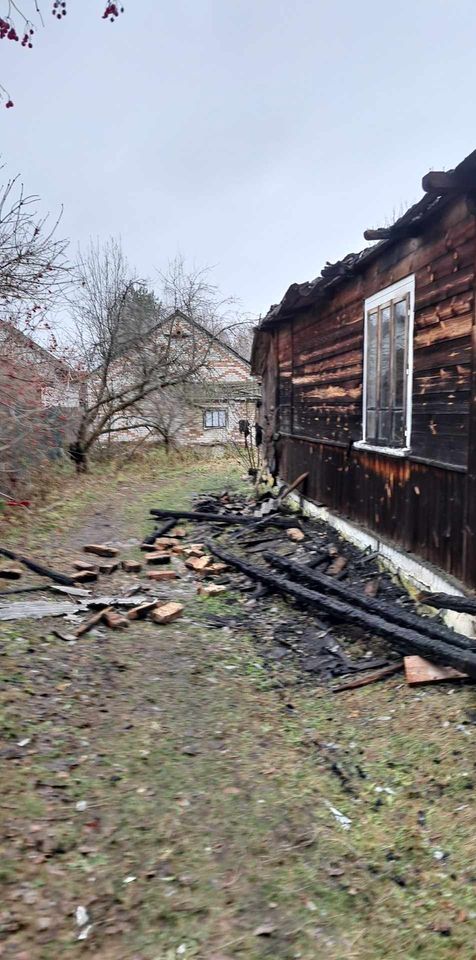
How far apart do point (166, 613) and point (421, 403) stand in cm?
304

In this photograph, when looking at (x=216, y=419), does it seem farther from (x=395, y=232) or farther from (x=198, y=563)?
(x=395, y=232)

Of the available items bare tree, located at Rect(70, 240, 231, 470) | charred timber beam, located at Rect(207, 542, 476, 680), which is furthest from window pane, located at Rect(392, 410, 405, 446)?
bare tree, located at Rect(70, 240, 231, 470)

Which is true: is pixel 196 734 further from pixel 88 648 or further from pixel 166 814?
pixel 88 648

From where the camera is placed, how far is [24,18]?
312 cm

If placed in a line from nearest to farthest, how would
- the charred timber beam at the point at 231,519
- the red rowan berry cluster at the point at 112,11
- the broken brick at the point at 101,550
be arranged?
1. the red rowan berry cluster at the point at 112,11
2. the broken brick at the point at 101,550
3. the charred timber beam at the point at 231,519

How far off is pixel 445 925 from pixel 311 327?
8.26m

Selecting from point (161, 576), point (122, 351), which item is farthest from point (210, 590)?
point (122, 351)

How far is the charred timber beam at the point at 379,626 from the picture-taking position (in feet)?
12.6

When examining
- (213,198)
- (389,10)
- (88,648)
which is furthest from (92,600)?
(213,198)

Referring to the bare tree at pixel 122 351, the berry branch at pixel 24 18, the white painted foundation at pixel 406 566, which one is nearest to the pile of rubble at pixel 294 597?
the white painted foundation at pixel 406 566

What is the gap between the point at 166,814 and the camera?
266 cm

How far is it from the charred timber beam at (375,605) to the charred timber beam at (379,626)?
47 mm

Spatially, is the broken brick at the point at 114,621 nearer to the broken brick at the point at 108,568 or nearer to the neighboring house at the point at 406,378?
the broken brick at the point at 108,568

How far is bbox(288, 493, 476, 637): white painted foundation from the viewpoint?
4473mm
